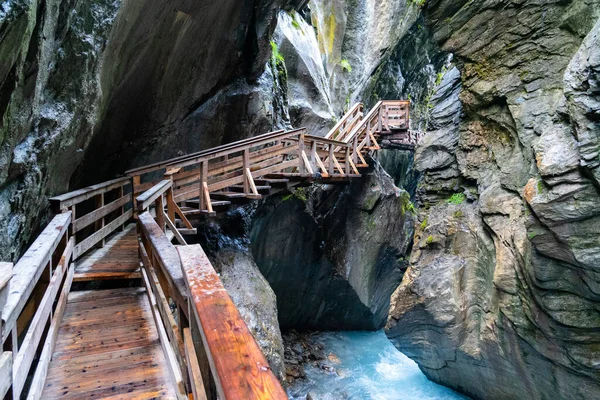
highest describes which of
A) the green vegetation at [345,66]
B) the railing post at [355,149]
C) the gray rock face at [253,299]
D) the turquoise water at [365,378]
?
the green vegetation at [345,66]

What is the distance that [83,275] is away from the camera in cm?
473

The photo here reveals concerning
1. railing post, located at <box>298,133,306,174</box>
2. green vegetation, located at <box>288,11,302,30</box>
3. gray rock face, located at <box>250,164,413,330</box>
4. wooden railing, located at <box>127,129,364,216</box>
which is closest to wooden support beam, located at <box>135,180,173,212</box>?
wooden railing, located at <box>127,129,364,216</box>

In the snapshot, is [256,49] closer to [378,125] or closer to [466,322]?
[378,125]

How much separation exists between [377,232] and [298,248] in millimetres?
3470

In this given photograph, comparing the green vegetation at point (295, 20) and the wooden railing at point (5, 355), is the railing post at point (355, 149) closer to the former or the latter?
the green vegetation at point (295, 20)

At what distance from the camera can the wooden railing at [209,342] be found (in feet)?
3.83

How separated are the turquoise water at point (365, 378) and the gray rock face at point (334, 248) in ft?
6.01

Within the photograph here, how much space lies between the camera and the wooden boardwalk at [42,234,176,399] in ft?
8.66

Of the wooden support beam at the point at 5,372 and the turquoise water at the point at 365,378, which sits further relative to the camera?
the turquoise water at the point at 365,378

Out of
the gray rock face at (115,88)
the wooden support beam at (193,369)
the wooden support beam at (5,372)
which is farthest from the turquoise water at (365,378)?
the wooden support beam at (5,372)

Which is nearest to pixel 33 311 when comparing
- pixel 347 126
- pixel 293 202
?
pixel 293 202

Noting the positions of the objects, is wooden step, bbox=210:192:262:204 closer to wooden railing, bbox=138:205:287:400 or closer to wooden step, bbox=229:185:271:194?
wooden step, bbox=229:185:271:194

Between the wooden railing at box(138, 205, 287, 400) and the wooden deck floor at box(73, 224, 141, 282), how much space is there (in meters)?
2.40

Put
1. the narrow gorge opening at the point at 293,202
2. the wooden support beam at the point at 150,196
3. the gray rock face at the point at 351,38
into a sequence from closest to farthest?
the narrow gorge opening at the point at 293,202, the wooden support beam at the point at 150,196, the gray rock face at the point at 351,38
